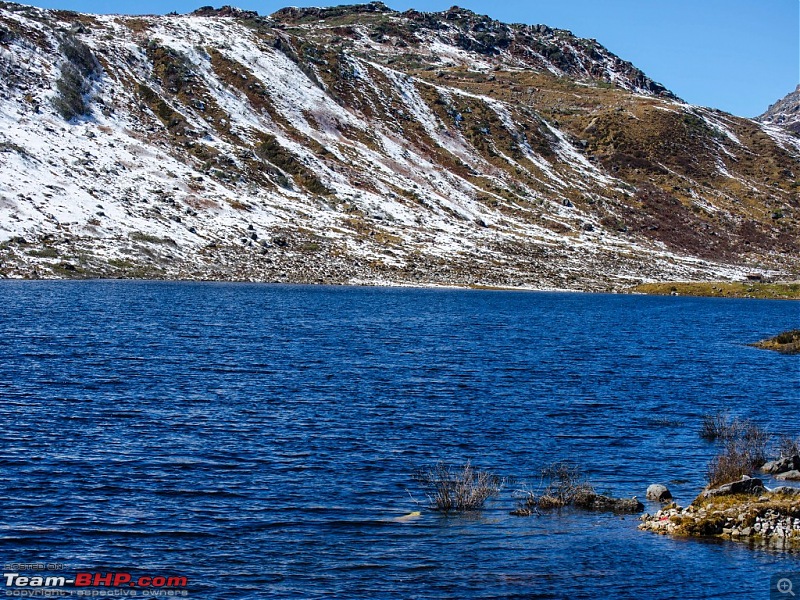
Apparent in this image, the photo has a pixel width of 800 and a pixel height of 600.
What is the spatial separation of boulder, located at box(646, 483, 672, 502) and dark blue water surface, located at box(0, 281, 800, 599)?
1.88ft

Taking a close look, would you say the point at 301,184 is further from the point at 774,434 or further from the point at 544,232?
the point at 774,434

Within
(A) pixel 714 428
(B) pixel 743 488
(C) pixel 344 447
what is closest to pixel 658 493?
(B) pixel 743 488

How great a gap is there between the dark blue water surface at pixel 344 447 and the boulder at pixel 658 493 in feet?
1.88

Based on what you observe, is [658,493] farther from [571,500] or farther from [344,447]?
[344,447]

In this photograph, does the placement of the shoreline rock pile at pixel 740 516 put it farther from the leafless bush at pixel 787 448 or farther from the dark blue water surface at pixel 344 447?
the leafless bush at pixel 787 448

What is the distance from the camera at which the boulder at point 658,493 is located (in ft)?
94.7

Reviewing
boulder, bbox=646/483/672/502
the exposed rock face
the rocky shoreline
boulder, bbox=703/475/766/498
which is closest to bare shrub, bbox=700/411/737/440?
boulder, bbox=646/483/672/502

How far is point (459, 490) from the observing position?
27531 mm

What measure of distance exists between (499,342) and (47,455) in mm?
53280

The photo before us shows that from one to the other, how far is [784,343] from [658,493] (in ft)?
208

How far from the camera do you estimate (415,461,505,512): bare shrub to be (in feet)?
90.2

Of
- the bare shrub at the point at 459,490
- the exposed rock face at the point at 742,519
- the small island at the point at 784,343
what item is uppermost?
the small island at the point at 784,343

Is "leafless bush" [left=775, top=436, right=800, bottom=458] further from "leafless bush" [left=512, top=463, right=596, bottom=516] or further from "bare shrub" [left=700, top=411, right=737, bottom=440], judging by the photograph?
"leafless bush" [left=512, top=463, right=596, bottom=516]

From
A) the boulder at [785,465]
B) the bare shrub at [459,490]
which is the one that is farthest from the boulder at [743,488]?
the bare shrub at [459,490]
